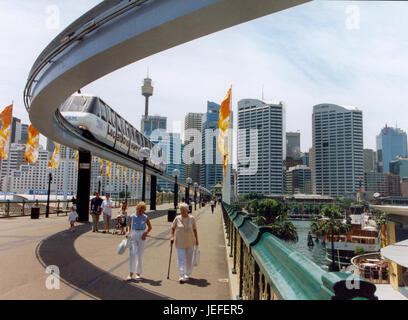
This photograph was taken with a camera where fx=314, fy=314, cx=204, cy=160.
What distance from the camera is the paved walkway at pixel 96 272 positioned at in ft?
17.5

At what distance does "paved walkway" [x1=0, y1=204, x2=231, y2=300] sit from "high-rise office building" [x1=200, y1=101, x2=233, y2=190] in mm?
70503

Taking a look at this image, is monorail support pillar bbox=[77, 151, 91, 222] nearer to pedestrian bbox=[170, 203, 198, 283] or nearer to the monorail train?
the monorail train

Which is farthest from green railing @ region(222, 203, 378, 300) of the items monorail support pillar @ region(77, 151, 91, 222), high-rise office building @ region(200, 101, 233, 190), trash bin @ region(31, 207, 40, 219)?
high-rise office building @ region(200, 101, 233, 190)

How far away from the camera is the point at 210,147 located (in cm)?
12075

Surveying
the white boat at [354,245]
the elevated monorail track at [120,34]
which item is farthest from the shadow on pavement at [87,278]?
the white boat at [354,245]

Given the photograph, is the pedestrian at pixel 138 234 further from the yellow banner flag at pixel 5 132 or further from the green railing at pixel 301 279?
the yellow banner flag at pixel 5 132

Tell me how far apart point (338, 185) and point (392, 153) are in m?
38.1

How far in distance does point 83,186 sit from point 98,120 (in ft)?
13.9

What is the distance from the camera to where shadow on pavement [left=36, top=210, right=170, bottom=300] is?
5.22 meters

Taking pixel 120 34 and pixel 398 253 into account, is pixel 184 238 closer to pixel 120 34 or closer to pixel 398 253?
pixel 120 34

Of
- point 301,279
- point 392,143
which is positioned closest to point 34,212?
point 301,279

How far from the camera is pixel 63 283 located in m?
5.89

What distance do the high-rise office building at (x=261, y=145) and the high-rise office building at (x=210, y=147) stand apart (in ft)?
30.5
